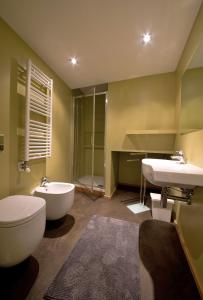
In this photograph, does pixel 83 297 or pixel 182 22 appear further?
pixel 182 22

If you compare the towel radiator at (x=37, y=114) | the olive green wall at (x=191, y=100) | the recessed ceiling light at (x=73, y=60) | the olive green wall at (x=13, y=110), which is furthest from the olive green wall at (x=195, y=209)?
the olive green wall at (x=13, y=110)

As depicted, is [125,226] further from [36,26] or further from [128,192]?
[36,26]

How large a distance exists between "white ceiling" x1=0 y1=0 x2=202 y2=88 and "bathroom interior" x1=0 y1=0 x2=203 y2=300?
0.01 meters

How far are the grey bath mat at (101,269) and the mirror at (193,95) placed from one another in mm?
1344

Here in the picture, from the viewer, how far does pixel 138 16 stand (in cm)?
122

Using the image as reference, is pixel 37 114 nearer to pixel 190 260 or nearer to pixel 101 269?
pixel 101 269

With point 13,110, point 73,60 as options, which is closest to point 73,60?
point 73,60

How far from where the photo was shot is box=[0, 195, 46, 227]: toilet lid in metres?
0.92

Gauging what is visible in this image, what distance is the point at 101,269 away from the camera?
1.08 meters

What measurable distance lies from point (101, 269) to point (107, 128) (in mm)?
1936

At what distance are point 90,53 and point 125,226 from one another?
2248 mm

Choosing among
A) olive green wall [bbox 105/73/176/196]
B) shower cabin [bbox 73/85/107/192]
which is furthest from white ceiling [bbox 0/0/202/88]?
shower cabin [bbox 73/85/107/192]

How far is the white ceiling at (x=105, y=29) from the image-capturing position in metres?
1.14

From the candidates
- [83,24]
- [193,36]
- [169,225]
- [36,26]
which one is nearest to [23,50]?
[36,26]
